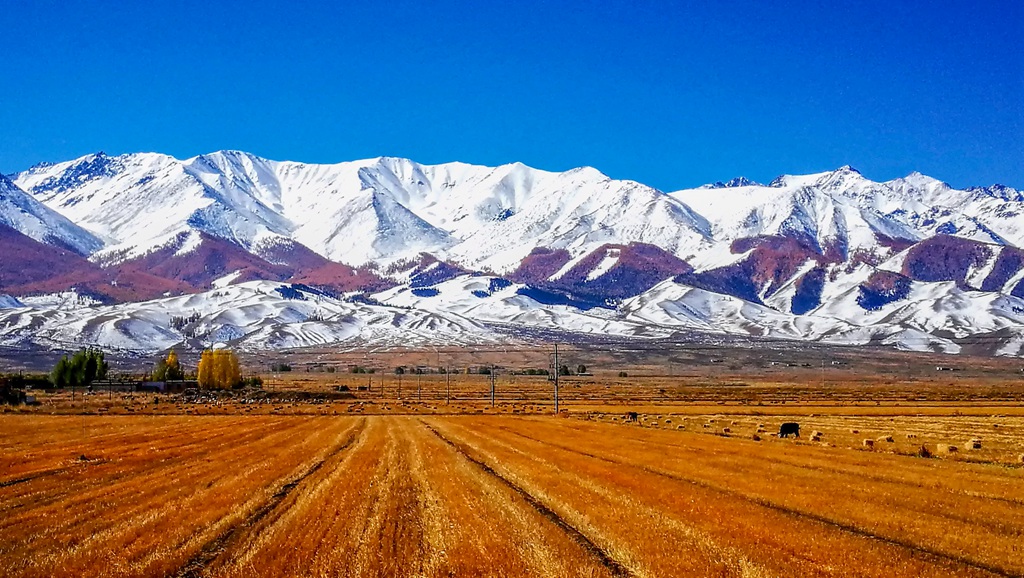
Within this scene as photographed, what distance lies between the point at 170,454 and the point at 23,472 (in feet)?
25.3

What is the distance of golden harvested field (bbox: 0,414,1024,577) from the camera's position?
1586cm

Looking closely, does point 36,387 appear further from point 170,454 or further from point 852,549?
point 852,549

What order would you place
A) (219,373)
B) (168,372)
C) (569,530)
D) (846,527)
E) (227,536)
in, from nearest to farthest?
(227,536), (569,530), (846,527), (219,373), (168,372)

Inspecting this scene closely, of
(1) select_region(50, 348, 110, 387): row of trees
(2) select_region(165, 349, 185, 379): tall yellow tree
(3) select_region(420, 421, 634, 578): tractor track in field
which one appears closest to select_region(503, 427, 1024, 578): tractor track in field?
(3) select_region(420, 421, 634, 578): tractor track in field

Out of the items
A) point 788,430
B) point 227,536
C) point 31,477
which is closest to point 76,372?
point 31,477

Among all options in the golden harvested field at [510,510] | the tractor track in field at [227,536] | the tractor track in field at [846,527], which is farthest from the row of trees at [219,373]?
the tractor track in field at [846,527]

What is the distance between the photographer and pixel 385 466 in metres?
32.7

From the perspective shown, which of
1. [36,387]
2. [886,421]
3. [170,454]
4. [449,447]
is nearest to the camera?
[170,454]

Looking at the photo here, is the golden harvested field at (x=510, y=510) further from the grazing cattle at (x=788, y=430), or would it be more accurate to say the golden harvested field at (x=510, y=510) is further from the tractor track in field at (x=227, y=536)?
the grazing cattle at (x=788, y=430)

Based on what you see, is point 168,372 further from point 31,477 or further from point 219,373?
point 31,477

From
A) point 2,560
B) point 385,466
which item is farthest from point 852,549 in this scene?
point 385,466

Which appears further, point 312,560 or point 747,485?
point 747,485

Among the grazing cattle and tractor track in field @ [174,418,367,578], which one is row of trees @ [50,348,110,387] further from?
tractor track in field @ [174,418,367,578]

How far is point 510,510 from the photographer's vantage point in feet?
70.5
